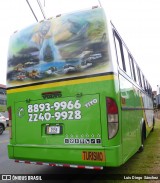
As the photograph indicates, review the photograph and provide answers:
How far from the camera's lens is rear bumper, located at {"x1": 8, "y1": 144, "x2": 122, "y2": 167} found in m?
4.77

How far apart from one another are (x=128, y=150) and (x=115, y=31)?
2385 millimetres

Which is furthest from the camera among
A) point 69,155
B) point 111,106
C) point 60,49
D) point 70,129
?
point 60,49

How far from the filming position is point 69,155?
199 inches

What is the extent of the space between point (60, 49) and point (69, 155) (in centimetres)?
200

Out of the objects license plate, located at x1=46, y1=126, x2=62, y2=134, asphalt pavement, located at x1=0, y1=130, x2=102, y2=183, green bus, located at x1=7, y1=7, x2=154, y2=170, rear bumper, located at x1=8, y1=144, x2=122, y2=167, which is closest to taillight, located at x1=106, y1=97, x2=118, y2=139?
green bus, located at x1=7, y1=7, x2=154, y2=170

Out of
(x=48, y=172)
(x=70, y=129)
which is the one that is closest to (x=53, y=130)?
(x=70, y=129)

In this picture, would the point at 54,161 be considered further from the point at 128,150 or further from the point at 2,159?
the point at 2,159

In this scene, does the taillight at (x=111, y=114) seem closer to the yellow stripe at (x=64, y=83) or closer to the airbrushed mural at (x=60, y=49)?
the yellow stripe at (x=64, y=83)

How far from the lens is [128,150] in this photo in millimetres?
5602

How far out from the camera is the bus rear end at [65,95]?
4.90 meters

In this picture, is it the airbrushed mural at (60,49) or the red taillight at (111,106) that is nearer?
the red taillight at (111,106)

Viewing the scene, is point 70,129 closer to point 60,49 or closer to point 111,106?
point 111,106

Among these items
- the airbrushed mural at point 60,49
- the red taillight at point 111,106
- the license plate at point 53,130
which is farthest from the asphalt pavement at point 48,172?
the airbrushed mural at point 60,49

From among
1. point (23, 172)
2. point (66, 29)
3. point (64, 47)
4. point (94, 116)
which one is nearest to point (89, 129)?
point (94, 116)
